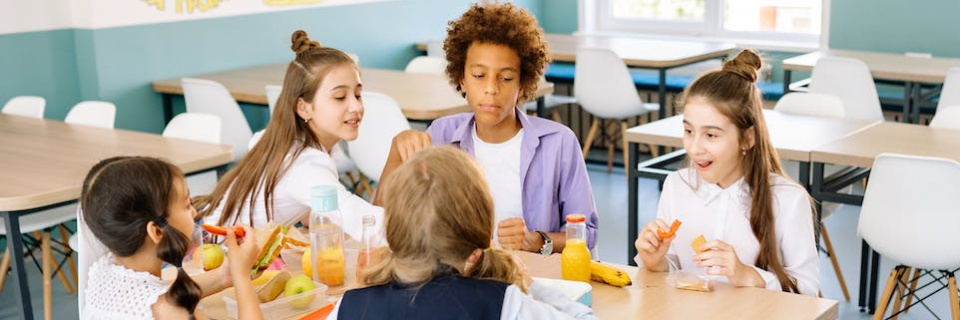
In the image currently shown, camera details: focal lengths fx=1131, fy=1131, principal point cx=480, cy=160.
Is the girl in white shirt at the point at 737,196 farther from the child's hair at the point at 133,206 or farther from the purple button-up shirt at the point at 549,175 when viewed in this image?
the child's hair at the point at 133,206

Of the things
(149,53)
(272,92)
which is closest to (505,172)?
(272,92)

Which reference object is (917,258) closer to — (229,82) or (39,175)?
(39,175)

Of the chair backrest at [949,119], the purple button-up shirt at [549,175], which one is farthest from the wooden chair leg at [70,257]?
the chair backrest at [949,119]

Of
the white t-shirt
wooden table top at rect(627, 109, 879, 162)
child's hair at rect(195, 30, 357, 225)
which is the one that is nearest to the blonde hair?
the white t-shirt

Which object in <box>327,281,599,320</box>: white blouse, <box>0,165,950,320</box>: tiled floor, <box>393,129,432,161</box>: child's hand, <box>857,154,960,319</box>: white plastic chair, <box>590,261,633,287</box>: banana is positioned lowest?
<box>0,165,950,320</box>: tiled floor

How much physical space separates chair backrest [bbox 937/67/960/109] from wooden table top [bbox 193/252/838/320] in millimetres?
3006

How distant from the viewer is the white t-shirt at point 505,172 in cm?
271

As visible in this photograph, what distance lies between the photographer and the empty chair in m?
4.31

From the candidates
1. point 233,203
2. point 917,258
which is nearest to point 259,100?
point 233,203

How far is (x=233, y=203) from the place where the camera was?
250 centimetres

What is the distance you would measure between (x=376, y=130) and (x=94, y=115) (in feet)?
3.57

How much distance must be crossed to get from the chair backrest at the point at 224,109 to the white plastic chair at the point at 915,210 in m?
2.59

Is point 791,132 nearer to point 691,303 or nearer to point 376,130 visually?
point 376,130

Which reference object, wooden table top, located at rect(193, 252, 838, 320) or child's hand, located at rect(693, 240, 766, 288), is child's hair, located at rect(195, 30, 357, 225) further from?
child's hand, located at rect(693, 240, 766, 288)
